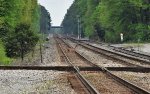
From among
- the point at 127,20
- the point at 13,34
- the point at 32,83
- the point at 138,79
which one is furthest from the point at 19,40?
the point at 127,20

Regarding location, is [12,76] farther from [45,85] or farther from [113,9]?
[113,9]

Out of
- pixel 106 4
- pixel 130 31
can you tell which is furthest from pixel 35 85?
pixel 106 4

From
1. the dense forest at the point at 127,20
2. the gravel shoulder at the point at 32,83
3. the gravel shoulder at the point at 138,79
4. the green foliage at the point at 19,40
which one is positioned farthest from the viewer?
the dense forest at the point at 127,20

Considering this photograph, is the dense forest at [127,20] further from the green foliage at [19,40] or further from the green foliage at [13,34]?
the green foliage at [19,40]

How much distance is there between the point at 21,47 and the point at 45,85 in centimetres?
2262

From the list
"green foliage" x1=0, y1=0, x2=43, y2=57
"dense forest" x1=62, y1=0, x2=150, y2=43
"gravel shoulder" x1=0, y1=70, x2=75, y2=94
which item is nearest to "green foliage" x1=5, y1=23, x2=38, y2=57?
"green foliage" x1=0, y1=0, x2=43, y2=57

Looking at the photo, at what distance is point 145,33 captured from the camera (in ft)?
224

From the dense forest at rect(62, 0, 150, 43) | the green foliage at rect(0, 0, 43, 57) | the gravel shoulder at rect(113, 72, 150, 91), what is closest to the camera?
the gravel shoulder at rect(113, 72, 150, 91)

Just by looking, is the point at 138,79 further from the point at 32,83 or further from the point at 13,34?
the point at 13,34

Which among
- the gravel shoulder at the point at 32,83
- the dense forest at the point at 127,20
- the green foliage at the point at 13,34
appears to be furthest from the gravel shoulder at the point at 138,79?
the dense forest at the point at 127,20

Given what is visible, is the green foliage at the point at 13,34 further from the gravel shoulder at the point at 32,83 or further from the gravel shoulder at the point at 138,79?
the gravel shoulder at the point at 138,79

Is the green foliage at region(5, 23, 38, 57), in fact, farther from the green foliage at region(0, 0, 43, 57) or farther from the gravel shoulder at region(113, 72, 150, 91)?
the gravel shoulder at region(113, 72, 150, 91)

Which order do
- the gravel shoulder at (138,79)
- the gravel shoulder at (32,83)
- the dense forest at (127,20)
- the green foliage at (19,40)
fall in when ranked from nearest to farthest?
the gravel shoulder at (32,83) → the gravel shoulder at (138,79) → the green foliage at (19,40) → the dense forest at (127,20)

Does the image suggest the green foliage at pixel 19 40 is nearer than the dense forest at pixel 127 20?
Yes
